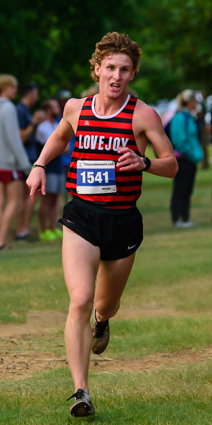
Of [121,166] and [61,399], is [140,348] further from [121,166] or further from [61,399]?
[121,166]

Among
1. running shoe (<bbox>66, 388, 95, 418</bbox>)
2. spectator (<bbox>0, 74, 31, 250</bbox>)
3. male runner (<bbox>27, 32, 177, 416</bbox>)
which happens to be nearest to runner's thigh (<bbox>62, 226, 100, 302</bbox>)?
male runner (<bbox>27, 32, 177, 416</bbox>)

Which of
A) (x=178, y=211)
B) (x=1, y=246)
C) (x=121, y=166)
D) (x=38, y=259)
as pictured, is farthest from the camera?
(x=178, y=211)

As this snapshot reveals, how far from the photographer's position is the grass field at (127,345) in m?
4.45

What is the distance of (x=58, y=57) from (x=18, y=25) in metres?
3.74

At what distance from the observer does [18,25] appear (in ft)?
48.9

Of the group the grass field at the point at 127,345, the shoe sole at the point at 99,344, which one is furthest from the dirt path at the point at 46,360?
the shoe sole at the point at 99,344

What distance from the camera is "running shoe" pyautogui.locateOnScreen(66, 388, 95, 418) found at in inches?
158

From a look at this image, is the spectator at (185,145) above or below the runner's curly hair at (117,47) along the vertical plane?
below

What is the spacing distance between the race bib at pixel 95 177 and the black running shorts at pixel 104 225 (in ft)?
0.31

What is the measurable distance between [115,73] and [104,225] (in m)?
0.90

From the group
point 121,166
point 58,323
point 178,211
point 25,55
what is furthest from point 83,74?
point 121,166

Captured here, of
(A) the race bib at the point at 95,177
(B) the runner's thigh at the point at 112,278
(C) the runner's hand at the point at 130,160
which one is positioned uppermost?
(C) the runner's hand at the point at 130,160

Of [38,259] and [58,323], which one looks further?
[38,259]

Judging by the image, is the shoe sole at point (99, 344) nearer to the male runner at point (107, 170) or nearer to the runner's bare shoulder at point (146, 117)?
the male runner at point (107, 170)
